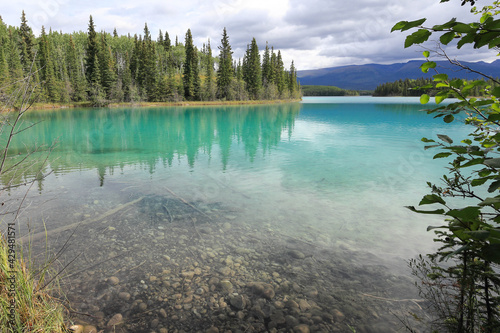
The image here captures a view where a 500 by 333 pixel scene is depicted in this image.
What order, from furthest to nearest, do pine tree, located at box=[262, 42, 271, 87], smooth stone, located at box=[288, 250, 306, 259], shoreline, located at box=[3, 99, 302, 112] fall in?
pine tree, located at box=[262, 42, 271, 87], shoreline, located at box=[3, 99, 302, 112], smooth stone, located at box=[288, 250, 306, 259]

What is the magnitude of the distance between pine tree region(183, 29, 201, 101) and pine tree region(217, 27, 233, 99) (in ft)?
21.5

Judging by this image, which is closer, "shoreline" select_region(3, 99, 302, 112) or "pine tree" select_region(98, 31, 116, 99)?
"shoreline" select_region(3, 99, 302, 112)

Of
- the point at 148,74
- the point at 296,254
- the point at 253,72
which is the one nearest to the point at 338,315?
the point at 296,254

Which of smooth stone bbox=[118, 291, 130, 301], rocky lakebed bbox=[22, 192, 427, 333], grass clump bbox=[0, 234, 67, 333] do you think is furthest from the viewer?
smooth stone bbox=[118, 291, 130, 301]

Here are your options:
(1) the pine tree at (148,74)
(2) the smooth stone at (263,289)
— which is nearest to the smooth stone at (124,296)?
(2) the smooth stone at (263,289)

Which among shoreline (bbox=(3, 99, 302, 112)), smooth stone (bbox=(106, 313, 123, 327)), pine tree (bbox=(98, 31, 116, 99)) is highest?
pine tree (bbox=(98, 31, 116, 99))

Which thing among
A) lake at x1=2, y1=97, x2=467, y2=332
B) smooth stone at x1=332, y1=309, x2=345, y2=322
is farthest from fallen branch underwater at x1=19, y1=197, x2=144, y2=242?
smooth stone at x1=332, y1=309, x2=345, y2=322

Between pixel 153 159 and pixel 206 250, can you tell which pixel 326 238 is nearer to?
pixel 206 250

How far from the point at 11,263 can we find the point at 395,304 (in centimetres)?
500

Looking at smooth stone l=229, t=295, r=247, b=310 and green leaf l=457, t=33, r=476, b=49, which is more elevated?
green leaf l=457, t=33, r=476, b=49

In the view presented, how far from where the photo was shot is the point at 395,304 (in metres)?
4.29

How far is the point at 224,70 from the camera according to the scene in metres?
82.1

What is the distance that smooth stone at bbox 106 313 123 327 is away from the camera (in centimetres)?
383

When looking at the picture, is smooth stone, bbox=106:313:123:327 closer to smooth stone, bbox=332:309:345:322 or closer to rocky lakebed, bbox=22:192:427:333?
rocky lakebed, bbox=22:192:427:333
